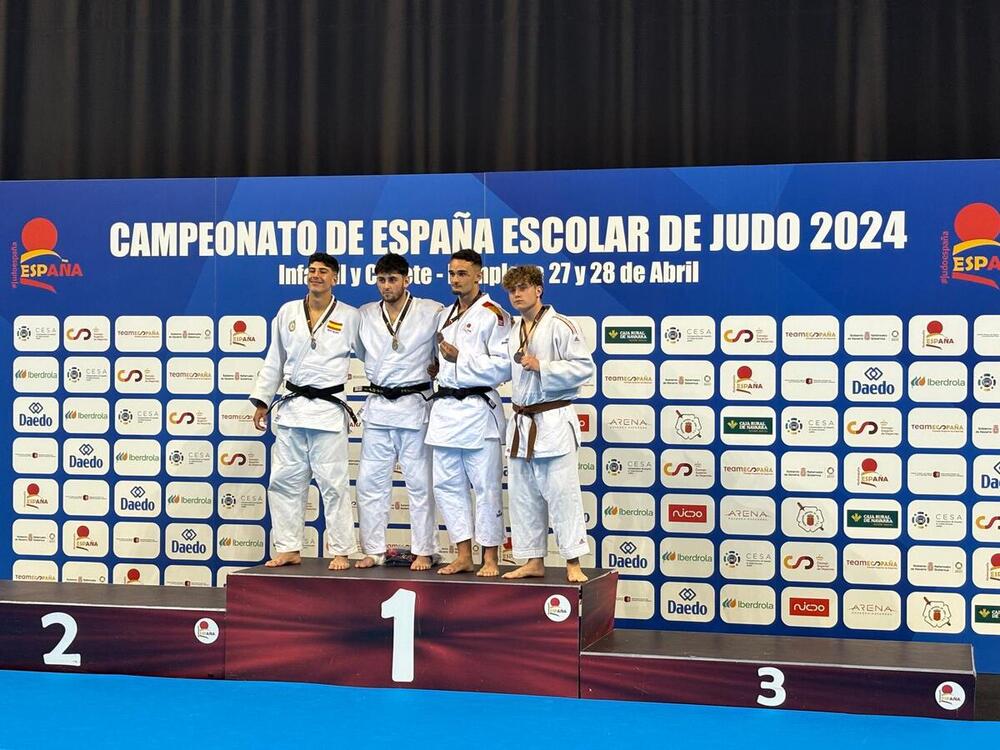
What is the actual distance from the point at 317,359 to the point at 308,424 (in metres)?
0.29

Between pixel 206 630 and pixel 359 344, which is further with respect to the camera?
pixel 359 344

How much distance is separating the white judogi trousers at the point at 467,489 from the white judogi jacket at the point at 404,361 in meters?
0.22

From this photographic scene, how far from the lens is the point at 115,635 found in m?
5.25

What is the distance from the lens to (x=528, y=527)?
512 cm

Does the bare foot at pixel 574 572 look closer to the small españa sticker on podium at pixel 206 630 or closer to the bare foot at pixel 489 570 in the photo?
the bare foot at pixel 489 570

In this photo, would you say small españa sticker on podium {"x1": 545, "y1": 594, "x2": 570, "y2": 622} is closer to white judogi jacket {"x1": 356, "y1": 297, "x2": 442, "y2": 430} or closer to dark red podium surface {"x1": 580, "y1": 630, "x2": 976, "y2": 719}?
dark red podium surface {"x1": 580, "y1": 630, "x2": 976, "y2": 719}

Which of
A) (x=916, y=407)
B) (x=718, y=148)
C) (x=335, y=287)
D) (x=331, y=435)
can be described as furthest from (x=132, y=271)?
(x=916, y=407)

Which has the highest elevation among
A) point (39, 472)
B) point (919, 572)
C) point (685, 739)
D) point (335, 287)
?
point (335, 287)

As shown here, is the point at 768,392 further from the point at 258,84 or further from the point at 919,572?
the point at 258,84

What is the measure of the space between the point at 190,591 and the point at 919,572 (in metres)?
3.35

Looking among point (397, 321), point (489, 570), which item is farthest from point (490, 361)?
point (489, 570)

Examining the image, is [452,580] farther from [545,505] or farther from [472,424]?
[472,424]

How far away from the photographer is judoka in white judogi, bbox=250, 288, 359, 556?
17.7 ft

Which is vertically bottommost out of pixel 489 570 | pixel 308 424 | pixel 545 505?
pixel 489 570
